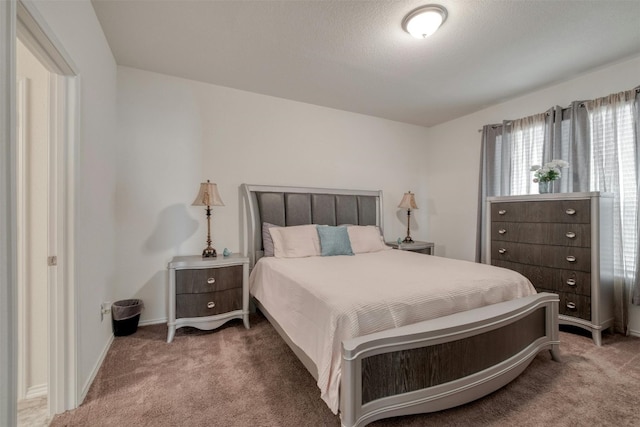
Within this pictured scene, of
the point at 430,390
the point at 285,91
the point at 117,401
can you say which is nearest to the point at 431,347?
the point at 430,390

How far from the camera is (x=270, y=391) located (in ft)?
5.68

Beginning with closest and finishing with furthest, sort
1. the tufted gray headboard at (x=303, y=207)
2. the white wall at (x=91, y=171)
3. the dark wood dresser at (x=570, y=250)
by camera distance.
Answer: the white wall at (x=91, y=171) < the dark wood dresser at (x=570, y=250) < the tufted gray headboard at (x=303, y=207)

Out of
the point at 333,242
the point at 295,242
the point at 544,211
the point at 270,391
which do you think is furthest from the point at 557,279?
the point at 270,391

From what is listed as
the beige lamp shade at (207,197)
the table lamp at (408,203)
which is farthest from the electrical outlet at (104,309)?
the table lamp at (408,203)

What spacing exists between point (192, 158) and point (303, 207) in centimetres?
136

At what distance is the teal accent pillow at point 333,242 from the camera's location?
2.90 meters

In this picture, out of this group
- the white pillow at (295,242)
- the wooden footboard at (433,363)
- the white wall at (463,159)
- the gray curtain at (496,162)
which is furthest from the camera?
the gray curtain at (496,162)

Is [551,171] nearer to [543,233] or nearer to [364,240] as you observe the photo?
[543,233]

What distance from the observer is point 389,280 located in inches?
73.0

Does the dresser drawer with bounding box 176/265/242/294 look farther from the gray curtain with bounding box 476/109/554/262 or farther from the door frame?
the gray curtain with bounding box 476/109/554/262

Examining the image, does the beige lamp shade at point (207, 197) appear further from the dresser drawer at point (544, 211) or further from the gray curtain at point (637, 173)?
the gray curtain at point (637, 173)

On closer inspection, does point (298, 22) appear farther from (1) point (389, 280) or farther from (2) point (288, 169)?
(1) point (389, 280)

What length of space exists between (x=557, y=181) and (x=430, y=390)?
9.22ft

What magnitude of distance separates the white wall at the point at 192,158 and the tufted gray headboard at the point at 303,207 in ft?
0.64
